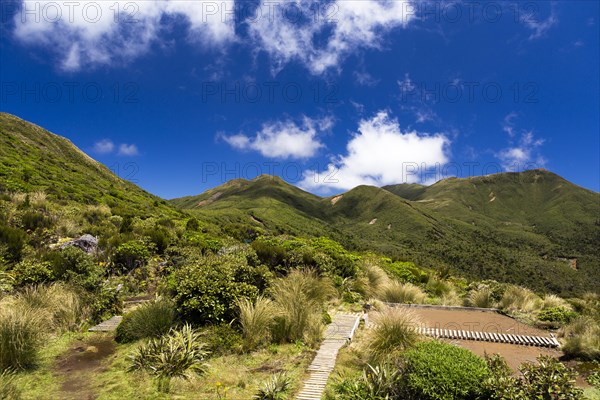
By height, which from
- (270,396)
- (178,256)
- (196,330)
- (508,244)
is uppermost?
(508,244)

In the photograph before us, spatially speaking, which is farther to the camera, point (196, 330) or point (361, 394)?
point (196, 330)

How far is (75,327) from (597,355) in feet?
41.0

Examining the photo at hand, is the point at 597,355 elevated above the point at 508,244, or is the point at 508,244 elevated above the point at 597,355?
the point at 508,244

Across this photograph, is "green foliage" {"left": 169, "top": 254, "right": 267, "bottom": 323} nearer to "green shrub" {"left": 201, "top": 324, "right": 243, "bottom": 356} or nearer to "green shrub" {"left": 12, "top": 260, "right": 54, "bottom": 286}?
"green shrub" {"left": 201, "top": 324, "right": 243, "bottom": 356}

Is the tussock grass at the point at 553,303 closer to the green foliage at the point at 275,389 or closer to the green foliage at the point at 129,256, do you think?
the green foliage at the point at 275,389

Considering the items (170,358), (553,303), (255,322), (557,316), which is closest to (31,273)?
(170,358)

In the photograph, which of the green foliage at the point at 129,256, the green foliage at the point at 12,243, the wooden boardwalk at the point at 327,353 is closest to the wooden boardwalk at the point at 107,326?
the green foliage at the point at 129,256

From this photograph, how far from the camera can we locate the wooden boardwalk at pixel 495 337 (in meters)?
8.77

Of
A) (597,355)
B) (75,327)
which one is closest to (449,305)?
(597,355)

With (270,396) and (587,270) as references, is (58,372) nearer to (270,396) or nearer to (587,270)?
(270,396)

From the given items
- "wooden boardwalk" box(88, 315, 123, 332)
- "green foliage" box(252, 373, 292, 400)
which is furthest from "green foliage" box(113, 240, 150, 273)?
"green foliage" box(252, 373, 292, 400)

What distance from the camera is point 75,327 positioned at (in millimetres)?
7984

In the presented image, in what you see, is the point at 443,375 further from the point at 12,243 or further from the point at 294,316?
the point at 12,243

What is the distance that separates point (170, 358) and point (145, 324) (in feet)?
6.06
